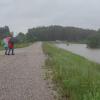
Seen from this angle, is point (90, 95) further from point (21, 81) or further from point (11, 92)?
point (21, 81)

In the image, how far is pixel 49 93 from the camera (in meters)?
8.28

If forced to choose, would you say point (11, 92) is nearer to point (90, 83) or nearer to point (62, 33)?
point (90, 83)

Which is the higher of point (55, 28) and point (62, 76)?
point (55, 28)

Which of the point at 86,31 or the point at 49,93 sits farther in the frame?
the point at 86,31

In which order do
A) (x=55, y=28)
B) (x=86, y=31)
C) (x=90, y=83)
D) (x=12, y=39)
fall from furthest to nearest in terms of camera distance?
(x=55, y=28), (x=86, y=31), (x=12, y=39), (x=90, y=83)

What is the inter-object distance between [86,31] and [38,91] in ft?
515

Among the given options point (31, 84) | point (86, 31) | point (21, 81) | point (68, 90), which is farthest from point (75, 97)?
point (86, 31)

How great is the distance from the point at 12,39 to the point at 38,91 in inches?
576

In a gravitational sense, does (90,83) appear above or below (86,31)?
below

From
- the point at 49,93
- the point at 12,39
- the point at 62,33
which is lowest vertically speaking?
the point at 49,93

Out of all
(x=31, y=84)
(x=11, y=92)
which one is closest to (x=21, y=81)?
(x=31, y=84)

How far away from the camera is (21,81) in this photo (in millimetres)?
10086

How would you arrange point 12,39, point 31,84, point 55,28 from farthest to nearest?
1. point 55,28
2. point 12,39
3. point 31,84

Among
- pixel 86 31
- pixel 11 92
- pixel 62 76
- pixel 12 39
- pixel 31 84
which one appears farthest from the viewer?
pixel 86 31
